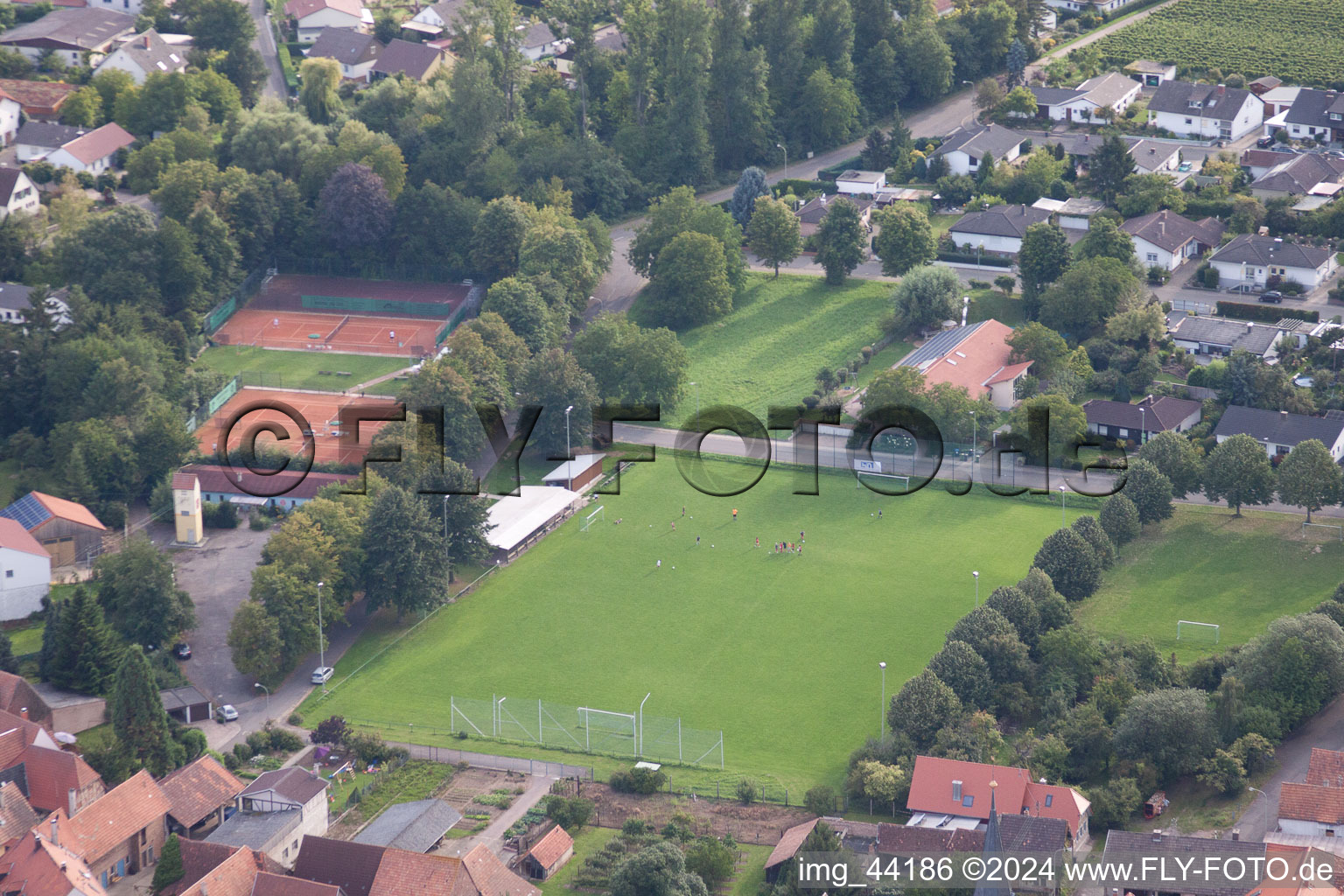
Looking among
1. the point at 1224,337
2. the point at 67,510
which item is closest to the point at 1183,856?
the point at 1224,337

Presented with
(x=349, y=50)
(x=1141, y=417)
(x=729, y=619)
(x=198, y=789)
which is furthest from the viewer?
(x=349, y=50)

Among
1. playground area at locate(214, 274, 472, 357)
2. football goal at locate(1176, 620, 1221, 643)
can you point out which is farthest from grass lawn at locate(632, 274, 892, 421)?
football goal at locate(1176, 620, 1221, 643)

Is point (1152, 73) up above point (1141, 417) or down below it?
above

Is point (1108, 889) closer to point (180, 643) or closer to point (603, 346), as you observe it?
point (180, 643)

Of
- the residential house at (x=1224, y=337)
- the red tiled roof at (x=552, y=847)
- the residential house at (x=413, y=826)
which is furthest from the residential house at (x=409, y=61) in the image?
the red tiled roof at (x=552, y=847)

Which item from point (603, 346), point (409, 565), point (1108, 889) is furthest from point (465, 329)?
point (1108, 889)

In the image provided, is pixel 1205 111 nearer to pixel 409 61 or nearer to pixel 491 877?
pixel 409 61

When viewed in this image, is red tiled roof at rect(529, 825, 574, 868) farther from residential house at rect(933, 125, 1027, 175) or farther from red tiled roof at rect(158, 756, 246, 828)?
residential house at rect(933, 125, 1027, 175)
